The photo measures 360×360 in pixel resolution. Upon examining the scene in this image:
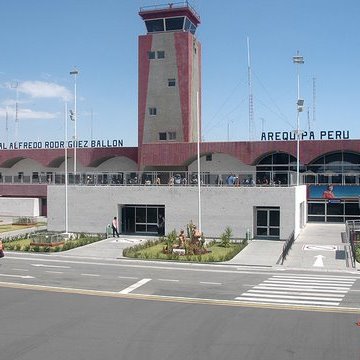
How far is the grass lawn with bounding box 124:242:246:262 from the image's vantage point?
1170 inches

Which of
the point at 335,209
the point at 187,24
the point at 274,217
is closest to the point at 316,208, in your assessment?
the point at 335,209

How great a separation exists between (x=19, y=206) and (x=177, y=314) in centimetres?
4375

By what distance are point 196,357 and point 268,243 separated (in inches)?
962

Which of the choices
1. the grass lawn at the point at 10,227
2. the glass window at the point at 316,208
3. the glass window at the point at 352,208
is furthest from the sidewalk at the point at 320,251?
the grass lawn at the point at 10,227

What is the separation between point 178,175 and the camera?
41.4m

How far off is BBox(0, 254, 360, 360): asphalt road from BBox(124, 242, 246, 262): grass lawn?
2702 mm

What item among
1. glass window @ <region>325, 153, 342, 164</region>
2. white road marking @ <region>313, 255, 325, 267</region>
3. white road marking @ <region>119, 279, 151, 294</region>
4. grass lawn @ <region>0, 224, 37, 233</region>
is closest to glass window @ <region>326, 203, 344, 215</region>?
glass window @ <region>325, 153, 342, 164</region>

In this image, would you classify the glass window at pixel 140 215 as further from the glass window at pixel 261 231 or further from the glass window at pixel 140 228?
the glass window at pixel 261 231

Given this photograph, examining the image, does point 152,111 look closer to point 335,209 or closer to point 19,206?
point 19,206

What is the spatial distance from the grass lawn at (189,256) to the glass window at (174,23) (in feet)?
79.8

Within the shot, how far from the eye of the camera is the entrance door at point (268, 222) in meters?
38.7

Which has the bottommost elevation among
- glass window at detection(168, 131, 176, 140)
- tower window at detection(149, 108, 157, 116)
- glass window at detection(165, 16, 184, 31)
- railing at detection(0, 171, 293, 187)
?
railing at detection(0, 171, 293, 187)

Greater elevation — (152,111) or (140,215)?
(152,111)

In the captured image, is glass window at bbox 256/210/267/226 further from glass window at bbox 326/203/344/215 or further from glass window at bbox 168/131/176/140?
glass window at bbox 168/131/176/140
